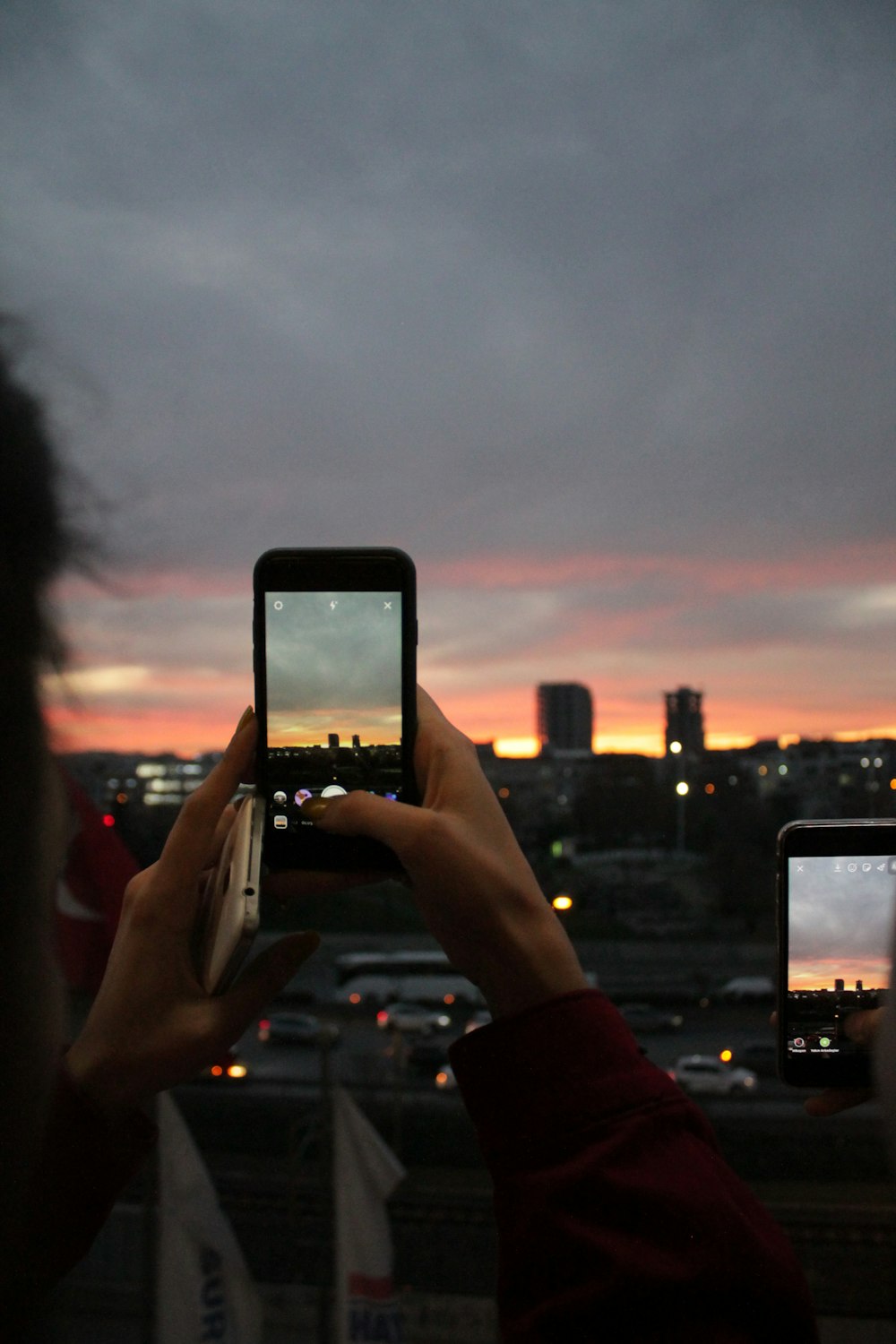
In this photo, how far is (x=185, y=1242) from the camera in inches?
140

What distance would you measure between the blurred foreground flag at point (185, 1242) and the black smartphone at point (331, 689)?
10.2ft

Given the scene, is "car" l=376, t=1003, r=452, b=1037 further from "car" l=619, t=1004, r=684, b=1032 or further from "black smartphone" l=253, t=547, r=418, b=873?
"black smartphone" l=253, t=547, r=418, b=873

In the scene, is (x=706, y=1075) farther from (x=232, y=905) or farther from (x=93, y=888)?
(x=232, y=905)

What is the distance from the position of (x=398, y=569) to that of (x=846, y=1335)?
4.26m

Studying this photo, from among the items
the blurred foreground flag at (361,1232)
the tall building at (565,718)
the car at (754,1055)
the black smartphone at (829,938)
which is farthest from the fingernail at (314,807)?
the blurred foreground flag at (361,1232)

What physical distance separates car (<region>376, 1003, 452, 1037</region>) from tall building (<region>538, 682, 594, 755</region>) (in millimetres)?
1665

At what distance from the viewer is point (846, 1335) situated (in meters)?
3.83

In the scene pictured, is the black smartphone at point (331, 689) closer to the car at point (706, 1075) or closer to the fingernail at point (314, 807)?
the fingernail at point (314, 807)

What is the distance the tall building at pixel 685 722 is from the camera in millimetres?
1641

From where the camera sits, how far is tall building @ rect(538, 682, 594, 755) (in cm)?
193

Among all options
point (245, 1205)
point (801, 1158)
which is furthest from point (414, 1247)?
point (801, 1158)

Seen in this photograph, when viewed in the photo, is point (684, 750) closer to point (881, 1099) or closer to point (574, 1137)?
point (574, 1137)

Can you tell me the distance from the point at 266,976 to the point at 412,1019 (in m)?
3.29

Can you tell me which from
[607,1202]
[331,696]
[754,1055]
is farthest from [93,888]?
[754,1055]
